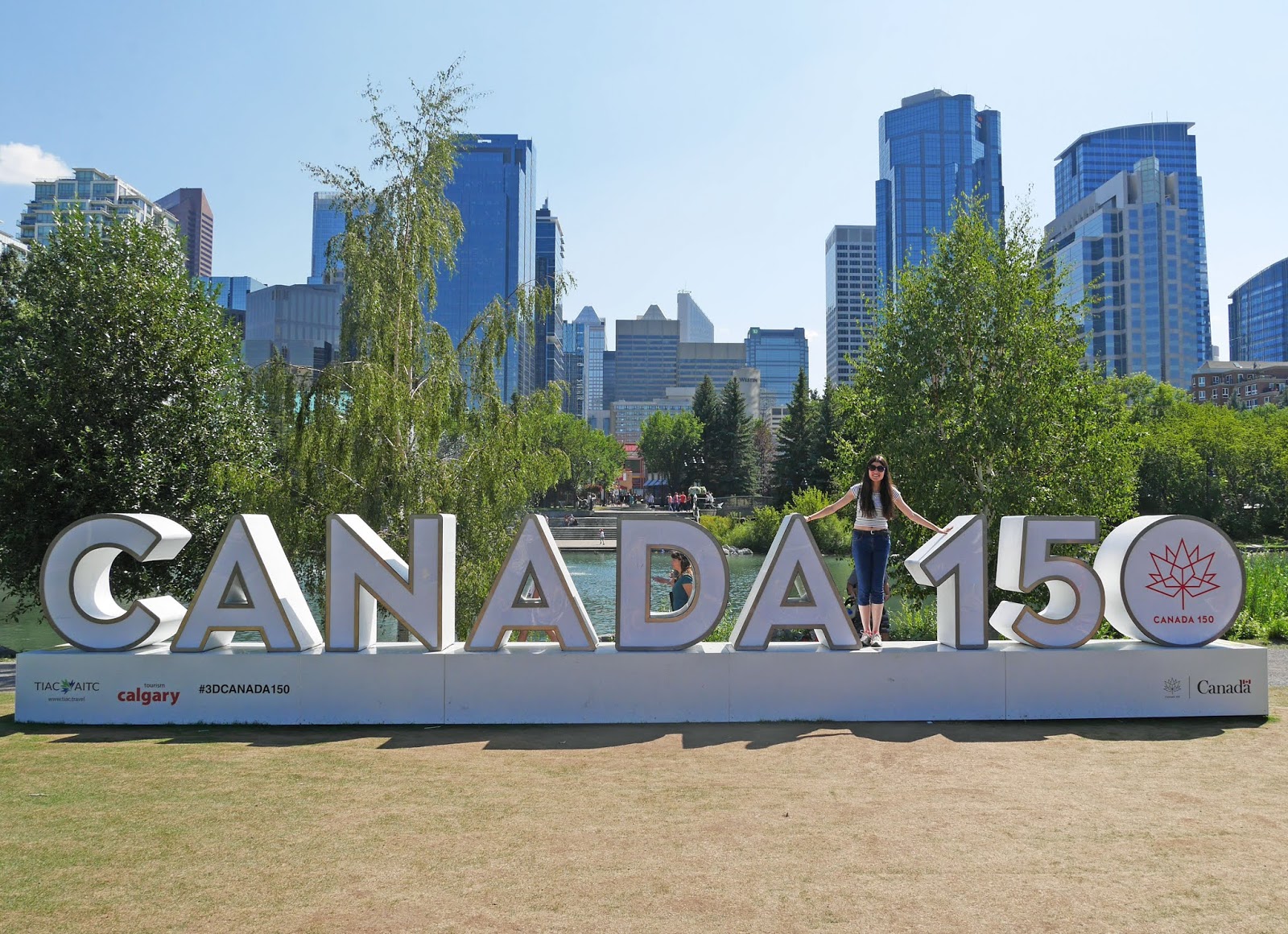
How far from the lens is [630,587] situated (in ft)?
29.2

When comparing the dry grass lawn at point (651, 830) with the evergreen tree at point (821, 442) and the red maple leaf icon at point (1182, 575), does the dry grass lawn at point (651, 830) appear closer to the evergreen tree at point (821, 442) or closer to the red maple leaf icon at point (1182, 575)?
the red maple leaf icon at point (1182, 575)

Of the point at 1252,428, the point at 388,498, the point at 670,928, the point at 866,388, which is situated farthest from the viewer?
the point at 1252,428

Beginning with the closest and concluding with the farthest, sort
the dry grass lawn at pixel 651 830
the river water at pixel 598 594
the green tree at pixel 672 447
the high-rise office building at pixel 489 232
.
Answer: the dry grass lawn at pixel 651 830
the river water at pixel 598 594
the green tree at pixel 672 447
the high-rise office building at pixel 489 232

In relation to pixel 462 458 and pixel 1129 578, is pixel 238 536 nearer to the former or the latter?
pixel 462 458

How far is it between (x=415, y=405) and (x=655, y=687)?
7.06 meters

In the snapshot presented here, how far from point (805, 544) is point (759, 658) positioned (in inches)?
50.5

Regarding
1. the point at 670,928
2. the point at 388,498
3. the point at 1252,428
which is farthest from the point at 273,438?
the point at 1252,428

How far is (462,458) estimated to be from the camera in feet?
47.9

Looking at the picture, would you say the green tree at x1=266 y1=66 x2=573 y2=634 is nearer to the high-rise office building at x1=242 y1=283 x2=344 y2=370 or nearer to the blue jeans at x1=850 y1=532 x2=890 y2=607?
the blue jeans at x1=850 y1=532 x2=890 y2=607

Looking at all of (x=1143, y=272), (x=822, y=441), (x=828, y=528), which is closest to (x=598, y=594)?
(x=828, y=528)

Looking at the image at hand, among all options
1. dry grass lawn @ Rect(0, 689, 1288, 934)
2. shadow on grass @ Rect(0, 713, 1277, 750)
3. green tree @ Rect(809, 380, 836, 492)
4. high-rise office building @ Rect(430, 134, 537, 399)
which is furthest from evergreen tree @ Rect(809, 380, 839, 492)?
high-rise office building @ Rect(430, 134, 537, 399)

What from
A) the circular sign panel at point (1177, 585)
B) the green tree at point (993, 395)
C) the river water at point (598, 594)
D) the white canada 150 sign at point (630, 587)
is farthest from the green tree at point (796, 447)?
the white canada 150 sign at point (630, 587)

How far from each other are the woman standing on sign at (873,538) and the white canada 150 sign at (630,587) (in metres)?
0.35

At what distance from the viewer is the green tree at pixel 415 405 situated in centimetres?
1369
